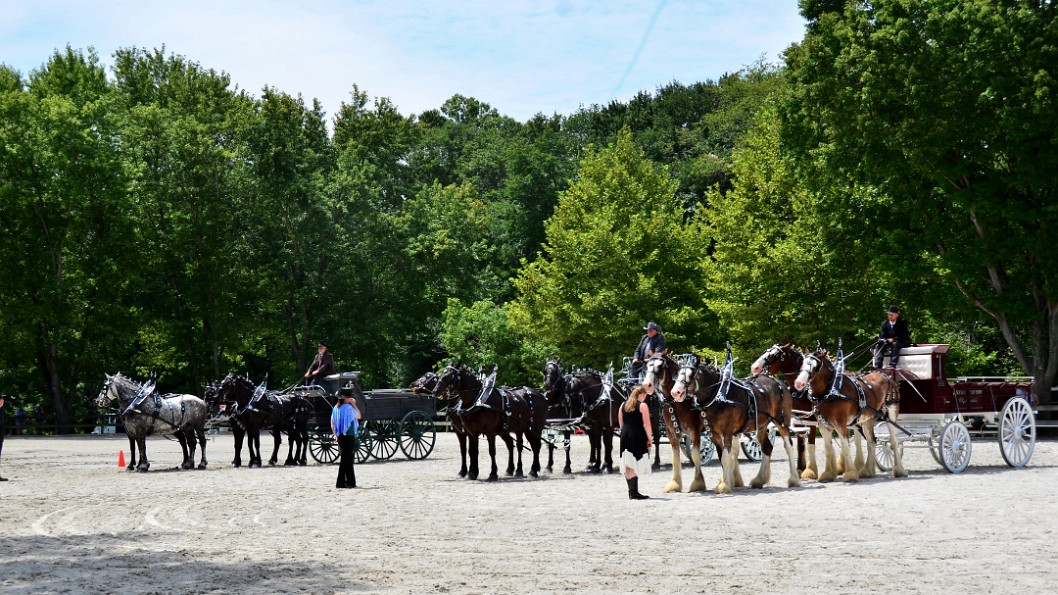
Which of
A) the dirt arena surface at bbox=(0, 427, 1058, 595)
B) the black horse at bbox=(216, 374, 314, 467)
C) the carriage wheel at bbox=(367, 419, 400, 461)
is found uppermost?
the black horse at bbox=(216, 374, 314, 467)

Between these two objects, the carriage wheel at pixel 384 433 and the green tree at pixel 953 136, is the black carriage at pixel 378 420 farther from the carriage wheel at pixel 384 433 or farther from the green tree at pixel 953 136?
the green tree at pixel 953 136

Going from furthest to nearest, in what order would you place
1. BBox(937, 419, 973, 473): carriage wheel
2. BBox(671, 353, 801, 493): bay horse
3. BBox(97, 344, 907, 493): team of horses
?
1. BBox(937, 419, 973, 473): carriage wheel
2. BBox(97, 344, 907, 493): team of horses
3. BBox(671, 353, 801, 493): bay horse

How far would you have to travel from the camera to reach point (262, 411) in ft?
92.5

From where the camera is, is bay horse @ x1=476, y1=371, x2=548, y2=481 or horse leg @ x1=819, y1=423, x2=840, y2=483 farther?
bay horse @ x1=476, y1=371, x2=548, y2=481

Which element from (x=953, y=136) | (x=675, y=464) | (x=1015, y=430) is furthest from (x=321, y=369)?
(x=953, y=136)

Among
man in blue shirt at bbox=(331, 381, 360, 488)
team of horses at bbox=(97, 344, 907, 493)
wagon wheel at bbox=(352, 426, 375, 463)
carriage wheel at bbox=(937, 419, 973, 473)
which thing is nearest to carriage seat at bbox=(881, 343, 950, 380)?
team of horses at bbox=(97, 344, 907, 493)

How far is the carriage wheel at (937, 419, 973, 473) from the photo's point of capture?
2088 centimetres

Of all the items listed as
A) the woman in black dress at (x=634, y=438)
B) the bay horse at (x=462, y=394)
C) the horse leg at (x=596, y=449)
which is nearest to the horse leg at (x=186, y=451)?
the bay horse at (x=462, y=394)

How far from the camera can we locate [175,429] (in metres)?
27.6

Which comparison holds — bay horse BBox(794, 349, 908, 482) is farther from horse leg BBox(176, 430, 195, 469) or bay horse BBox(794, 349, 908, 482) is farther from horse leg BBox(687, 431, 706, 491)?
horse leg BBox(176, 430, 195, 469)

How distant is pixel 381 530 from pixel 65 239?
44462 mm

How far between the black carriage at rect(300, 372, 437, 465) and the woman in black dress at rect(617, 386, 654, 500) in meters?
11.1

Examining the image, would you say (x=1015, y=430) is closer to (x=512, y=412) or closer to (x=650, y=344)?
(x=650, y=344)

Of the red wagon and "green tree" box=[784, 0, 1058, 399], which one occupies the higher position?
"green tree" box=[784, 0, 1058, 399]
